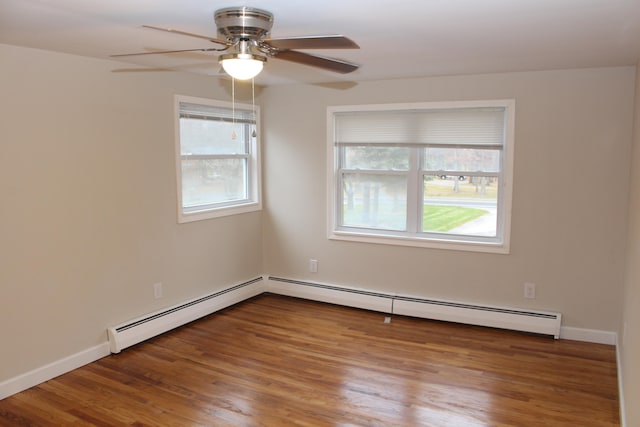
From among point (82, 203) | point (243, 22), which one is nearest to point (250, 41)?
point (243, 22)

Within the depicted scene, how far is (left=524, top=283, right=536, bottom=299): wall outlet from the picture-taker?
4137 mm

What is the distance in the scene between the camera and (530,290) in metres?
4.15

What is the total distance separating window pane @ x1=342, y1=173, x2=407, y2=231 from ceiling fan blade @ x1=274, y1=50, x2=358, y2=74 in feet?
7.53

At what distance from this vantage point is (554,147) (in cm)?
394

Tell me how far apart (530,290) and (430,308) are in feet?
2.81

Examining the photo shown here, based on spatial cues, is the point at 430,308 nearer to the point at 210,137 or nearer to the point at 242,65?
the point at 210,137

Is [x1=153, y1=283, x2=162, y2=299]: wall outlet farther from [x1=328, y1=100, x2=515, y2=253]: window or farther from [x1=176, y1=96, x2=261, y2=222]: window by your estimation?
[x1=328, y1=100, x2=515, y2=253]: window

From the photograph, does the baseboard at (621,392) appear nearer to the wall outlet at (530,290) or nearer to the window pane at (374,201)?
the wall outlet at (530,290)

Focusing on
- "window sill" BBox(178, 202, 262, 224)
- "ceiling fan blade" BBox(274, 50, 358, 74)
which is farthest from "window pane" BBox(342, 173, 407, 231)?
"ceiling fan blade" BBox(274, 50, 358, 74)

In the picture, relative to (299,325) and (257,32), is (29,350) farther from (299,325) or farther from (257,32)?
(257,32)

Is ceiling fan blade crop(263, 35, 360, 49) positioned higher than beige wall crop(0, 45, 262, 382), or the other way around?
ceiling fan blade crop(263, 35, 360, 49)

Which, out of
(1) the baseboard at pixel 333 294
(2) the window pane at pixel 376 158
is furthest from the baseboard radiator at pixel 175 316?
(2) the window pane at pixel 376 158

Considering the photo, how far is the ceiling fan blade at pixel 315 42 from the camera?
1.97 m

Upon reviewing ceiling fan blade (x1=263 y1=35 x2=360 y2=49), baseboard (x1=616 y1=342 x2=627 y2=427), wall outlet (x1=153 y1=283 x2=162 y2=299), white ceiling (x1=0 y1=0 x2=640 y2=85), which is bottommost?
baseboard (x1=616 y1=342 x2=627 y2=427)
